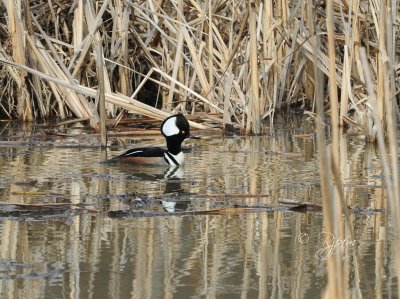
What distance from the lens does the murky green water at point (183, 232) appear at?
3.90 metres

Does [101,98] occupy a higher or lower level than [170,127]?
higher

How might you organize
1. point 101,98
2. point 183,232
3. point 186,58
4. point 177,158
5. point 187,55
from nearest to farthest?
point 183,232
point 177,158
point 101,98
point 186,58
point 187,55

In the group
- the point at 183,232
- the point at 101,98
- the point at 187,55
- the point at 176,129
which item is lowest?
the point at 183,232

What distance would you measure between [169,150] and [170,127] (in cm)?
36

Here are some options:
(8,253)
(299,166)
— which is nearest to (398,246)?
(8,253)

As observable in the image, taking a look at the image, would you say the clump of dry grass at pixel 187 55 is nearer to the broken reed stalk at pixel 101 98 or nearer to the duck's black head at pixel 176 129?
the broken reed stalk at pixel 101 98

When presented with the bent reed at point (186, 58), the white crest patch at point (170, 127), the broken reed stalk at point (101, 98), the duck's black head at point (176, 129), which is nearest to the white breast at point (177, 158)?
the duck's black head at point (176, 129)

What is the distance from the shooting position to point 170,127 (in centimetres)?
809

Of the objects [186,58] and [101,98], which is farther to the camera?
[186,58]

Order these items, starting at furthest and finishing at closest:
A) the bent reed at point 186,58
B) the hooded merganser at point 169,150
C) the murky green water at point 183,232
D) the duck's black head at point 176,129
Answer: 1. the bent reed at point 186,58
2. the duck's black head at point 176,129
3. the hooded merganser at point 169,150
4. the murky green water at point 183,232

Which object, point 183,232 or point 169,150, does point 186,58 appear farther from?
point 183,232

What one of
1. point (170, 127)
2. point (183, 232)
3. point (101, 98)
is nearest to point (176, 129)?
point (170, 127)

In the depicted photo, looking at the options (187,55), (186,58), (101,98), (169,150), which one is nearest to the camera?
(169,150)

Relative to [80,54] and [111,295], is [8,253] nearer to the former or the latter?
[111,295]
